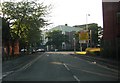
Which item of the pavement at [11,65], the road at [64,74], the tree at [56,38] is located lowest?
the pavement at [11,65]

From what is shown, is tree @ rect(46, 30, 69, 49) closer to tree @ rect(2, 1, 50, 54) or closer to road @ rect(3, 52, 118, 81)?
tree @ rect(2, 1, 50, 54)

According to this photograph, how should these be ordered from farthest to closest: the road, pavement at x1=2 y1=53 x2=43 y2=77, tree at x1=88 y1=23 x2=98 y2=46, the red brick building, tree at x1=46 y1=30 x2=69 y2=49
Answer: tree at x1=46 y1=30 x2=69 y2=49 → tree at x1=88 y1=23 x2=98 y2=46 → the red brick building → pavement at x1=2 y1=53 x2=43 y2=77 → the road

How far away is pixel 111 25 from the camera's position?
48156 mm

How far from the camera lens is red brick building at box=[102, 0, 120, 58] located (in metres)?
44.7

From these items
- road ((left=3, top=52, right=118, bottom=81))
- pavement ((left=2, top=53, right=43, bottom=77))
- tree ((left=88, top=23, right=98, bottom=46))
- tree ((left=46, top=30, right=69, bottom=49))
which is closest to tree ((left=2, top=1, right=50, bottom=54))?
pavement ((left=2, top=53, right=43, bottom=77))

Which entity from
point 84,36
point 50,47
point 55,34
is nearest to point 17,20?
point 84,36

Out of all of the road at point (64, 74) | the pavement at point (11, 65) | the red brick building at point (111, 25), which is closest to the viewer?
the road at point (64, 74)

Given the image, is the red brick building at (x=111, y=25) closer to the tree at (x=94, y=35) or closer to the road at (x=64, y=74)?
the road at (x=64, y=74)

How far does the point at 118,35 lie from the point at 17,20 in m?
15.9

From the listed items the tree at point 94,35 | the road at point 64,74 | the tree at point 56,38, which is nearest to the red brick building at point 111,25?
the road at point 64,74

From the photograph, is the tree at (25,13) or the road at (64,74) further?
the tree at (25,13)

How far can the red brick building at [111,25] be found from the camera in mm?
44688


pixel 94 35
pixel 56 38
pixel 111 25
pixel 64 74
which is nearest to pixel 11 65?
pixel 64 74

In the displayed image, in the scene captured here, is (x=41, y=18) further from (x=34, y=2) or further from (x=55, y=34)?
(x=55, y=34)
